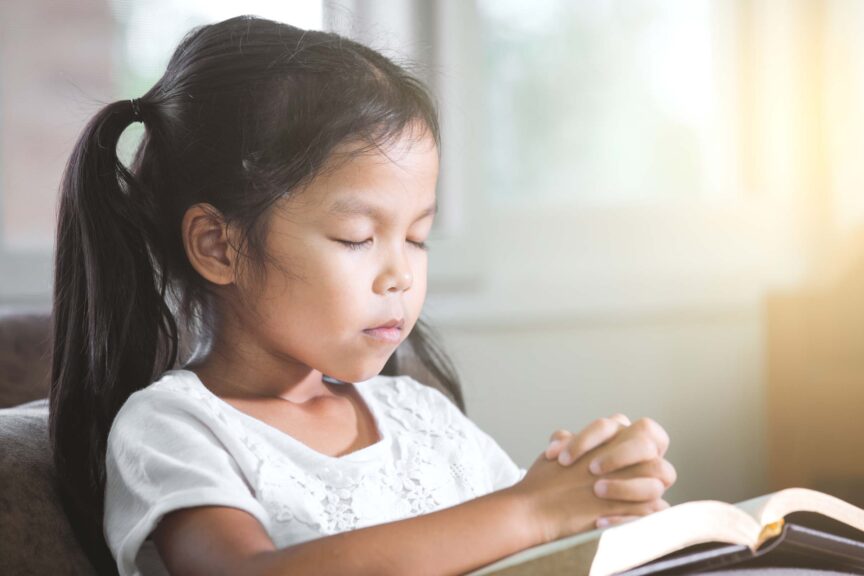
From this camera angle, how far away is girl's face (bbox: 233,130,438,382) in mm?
875

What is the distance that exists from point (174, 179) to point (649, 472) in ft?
1.69

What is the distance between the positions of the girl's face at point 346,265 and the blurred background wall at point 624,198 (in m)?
1.04

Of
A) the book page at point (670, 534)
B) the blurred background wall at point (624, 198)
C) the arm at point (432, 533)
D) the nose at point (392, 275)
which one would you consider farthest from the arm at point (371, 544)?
the blurred background wall at point (624, 198)

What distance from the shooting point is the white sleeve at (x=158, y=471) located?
0.72 m

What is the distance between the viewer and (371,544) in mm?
670

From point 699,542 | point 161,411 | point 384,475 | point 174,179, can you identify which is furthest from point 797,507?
point 174,179

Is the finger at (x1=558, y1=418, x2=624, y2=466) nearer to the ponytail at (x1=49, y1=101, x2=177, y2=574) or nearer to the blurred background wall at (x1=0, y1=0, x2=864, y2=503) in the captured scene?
the ponytail at (x1=49, y1=101, x2=177, y2=574)

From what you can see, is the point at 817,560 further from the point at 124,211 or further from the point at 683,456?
the point at 683,456

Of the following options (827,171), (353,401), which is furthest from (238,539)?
Result: (827,171)

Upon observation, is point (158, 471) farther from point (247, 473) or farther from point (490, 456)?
point (490, 456)

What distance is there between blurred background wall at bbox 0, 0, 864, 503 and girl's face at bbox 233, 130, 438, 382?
104 cm

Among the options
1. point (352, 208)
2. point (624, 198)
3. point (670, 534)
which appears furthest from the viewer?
point (624, 198)

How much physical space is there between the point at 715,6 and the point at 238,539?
1.87 meters

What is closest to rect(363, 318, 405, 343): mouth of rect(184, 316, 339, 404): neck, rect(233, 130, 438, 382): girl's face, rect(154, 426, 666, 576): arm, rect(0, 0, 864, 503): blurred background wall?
rect(233, 130, 438, 382): girl's face
